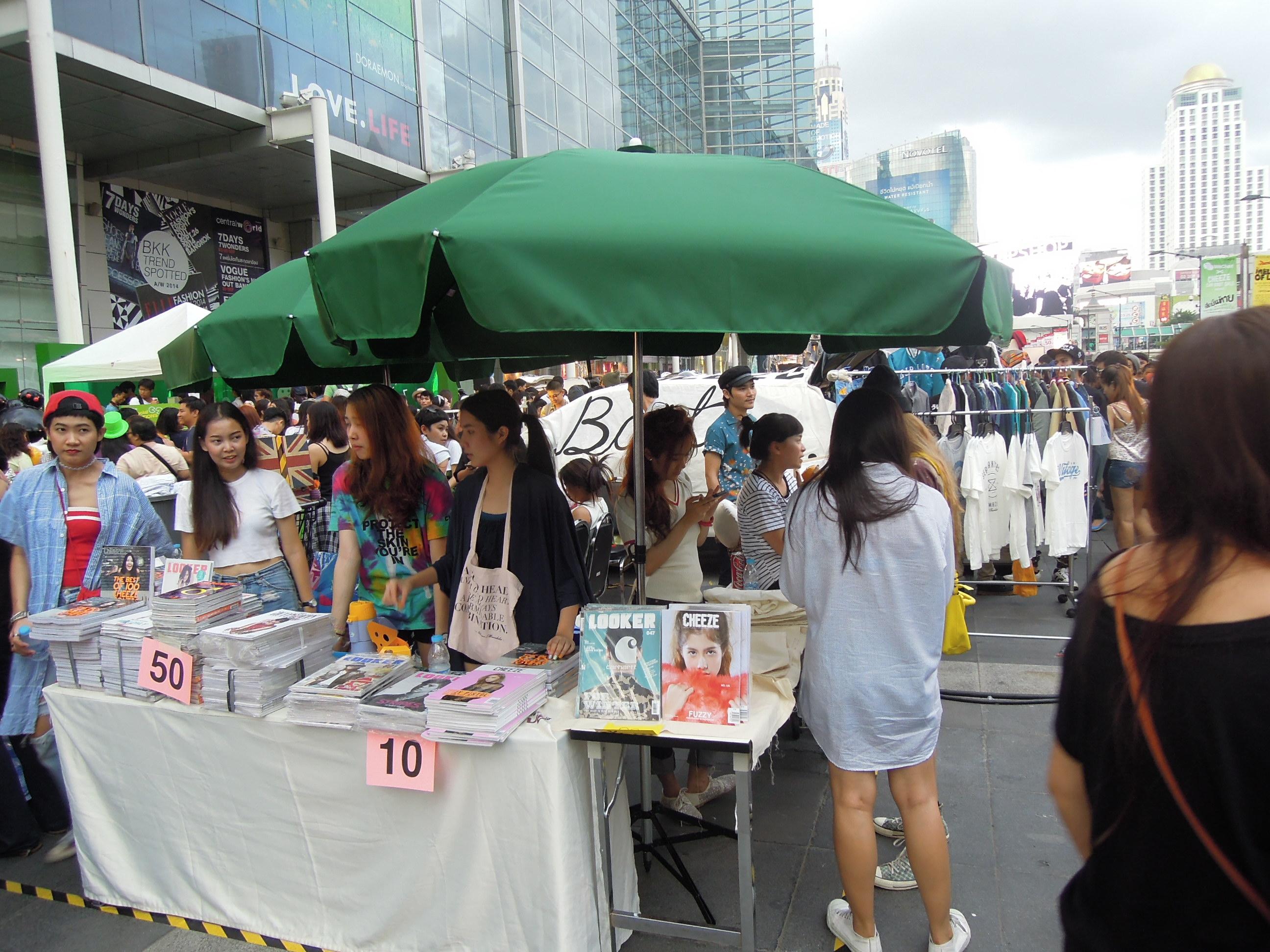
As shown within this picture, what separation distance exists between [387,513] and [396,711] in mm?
1274

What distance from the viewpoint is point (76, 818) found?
3.28 metres

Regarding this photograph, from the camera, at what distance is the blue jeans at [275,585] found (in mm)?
3980

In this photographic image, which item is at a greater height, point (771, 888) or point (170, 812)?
point (170, 812)

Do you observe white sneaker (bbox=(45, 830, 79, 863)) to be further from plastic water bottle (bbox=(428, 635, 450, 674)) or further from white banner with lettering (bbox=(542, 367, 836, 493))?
white banner with lettering (bbox=(542, 367, 836, 493))

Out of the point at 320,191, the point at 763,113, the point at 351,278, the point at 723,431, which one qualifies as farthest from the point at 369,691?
the point at 763,113

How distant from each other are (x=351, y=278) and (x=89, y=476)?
2.49 meters

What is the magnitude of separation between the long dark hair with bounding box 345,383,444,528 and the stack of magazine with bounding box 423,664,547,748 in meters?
1.23

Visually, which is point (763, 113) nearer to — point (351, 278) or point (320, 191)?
point (320, 191)

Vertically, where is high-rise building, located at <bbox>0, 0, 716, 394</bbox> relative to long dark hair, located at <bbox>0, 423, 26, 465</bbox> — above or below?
above

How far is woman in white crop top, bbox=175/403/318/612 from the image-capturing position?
3912 mm

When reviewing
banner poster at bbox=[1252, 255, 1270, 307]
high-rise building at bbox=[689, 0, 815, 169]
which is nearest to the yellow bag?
banner poster at bbox=[1252, 255, 1270, 307]

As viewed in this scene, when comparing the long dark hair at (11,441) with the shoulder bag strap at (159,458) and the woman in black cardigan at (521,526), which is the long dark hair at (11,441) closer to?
the shoulder bag strap at (159,458)

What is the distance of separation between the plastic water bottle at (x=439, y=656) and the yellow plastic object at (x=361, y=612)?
29 cm

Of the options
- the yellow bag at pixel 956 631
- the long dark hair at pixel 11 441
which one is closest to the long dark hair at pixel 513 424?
the yellow bag at pixel 956 631
